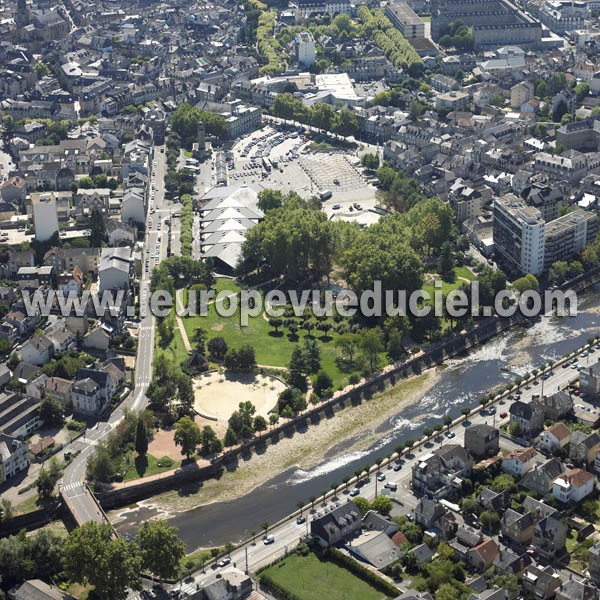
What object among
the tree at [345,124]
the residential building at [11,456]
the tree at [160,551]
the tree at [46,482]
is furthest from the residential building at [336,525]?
the tree at [345,124]

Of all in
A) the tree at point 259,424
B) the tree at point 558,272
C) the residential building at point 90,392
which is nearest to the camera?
the tree at point 259,424

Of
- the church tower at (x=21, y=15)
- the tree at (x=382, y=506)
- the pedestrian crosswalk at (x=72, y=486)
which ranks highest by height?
the church tower at (x=21, y=15)

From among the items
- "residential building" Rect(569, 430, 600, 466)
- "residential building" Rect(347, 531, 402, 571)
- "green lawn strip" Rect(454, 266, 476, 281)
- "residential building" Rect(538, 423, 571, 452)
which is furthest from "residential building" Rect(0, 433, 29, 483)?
"green lawn strip" Rect(454, 266, 476, 281)

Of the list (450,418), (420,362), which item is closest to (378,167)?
(420,362)

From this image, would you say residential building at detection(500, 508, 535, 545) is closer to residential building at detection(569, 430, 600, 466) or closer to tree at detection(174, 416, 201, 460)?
residential building at detection(569, 430, 600, 466)

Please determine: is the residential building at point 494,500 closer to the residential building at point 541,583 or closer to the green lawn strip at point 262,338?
the residential building at point 541,583

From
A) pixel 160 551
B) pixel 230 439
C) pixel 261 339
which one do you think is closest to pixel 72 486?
pixel 230 439
